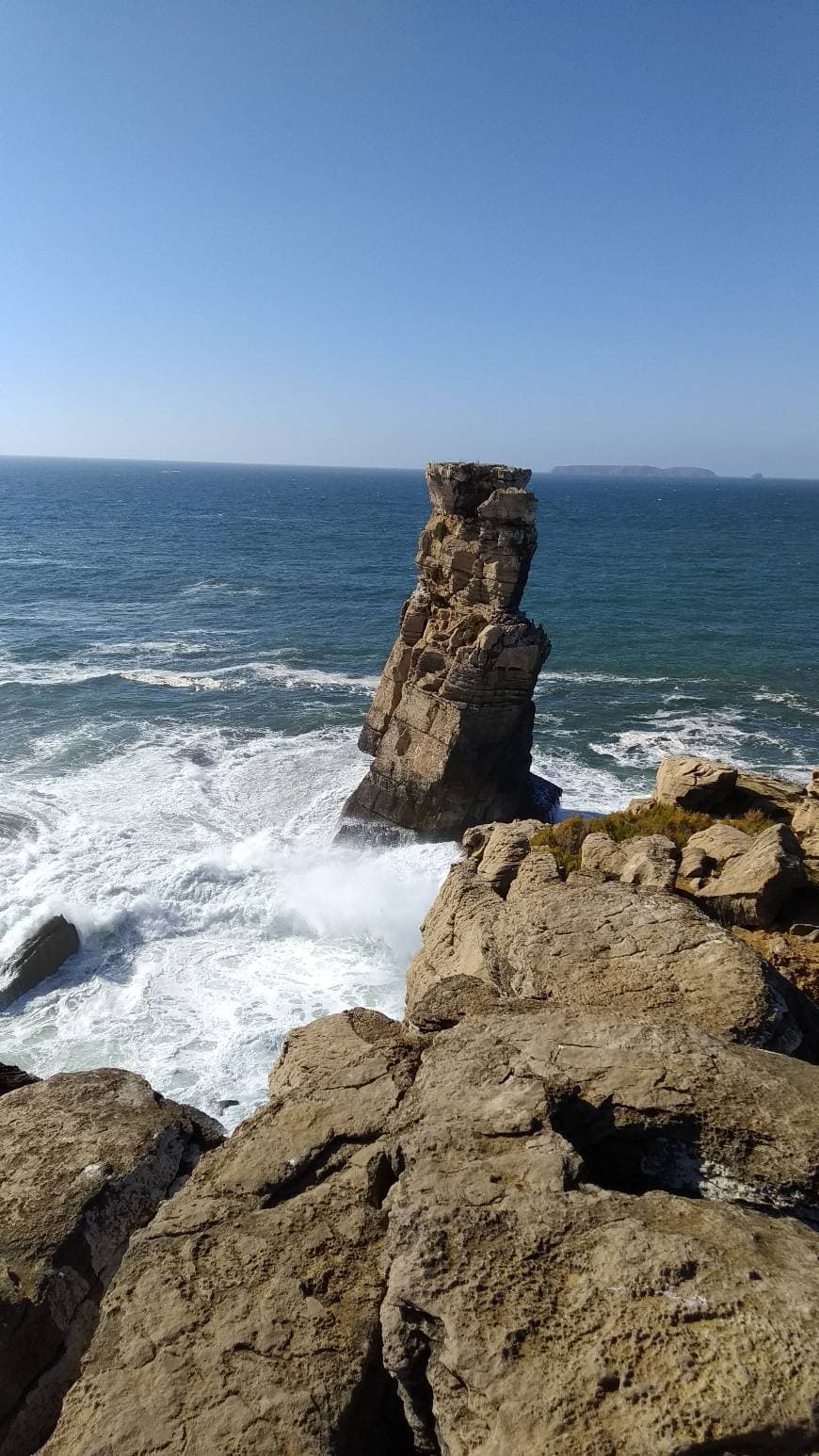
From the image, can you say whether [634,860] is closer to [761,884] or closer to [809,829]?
[761,884]

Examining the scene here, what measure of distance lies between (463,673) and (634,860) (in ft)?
39.3

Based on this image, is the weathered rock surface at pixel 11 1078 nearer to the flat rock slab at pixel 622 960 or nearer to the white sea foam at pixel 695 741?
the flat rock slab at pixel 622 960

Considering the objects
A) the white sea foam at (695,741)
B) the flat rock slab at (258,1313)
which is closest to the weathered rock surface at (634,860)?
the flat rock slab at (258,1313)

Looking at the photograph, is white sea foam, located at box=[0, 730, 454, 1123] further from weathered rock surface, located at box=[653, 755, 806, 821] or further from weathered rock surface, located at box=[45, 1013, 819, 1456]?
weathered rock surface, located at box=[45, 1013, 819, 1456]

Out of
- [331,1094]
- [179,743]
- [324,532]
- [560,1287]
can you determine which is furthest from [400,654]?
[324,532]

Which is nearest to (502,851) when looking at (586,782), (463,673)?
(463,673)

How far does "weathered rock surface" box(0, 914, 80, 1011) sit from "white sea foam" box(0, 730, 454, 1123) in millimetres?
326

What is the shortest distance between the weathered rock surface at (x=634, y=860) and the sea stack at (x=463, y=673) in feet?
31.8

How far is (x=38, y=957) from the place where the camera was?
20844 millimetres

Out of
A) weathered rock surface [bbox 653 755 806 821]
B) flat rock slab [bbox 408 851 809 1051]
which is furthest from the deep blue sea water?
weathered rock surface [bbox 653 755 806 821]

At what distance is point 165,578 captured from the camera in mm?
74812

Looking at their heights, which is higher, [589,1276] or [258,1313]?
[589,1276]

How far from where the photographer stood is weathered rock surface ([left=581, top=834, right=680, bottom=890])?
46.1 ft

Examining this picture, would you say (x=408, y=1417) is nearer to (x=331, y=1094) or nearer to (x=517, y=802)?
(x=331, y=1094)
